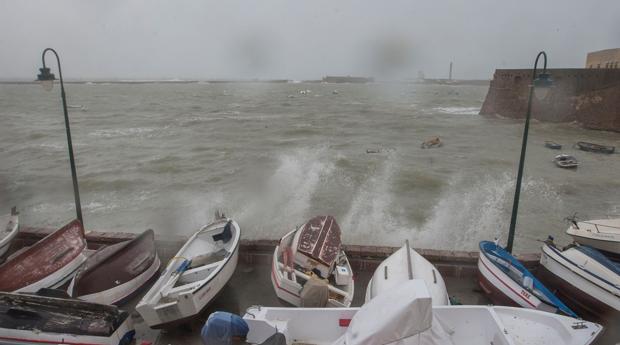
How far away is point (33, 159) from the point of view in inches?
1155

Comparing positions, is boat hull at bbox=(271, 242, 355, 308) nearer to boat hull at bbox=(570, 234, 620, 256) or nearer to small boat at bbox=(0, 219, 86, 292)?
small boat at bbox=(0, 219, 86, 292)

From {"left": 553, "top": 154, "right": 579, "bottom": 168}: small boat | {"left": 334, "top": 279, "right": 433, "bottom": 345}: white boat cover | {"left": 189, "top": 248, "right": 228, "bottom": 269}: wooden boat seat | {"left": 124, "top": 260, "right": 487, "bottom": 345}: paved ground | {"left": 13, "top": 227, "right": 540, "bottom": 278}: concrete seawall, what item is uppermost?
{"left": 334, "top": 279, "right": 433, "bottom": 345}: white boat cover

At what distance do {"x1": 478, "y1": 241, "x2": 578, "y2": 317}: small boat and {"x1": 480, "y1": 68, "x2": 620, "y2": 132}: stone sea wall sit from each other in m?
34.8

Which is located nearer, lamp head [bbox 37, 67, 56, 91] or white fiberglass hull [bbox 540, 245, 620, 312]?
white fiberglass hull [bbox 540, 245, 620, 312]

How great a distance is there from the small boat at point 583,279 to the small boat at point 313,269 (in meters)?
4.26

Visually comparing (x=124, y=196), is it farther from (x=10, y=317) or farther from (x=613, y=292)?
(x=613, y=292)

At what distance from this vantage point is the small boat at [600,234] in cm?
848

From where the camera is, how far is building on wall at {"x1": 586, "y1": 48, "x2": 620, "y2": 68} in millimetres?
53094

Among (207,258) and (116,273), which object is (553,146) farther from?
(116,273)

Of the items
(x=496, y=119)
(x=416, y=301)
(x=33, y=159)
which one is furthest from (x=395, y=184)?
(x=496, y=119)

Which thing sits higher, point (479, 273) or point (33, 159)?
point (479, 273)

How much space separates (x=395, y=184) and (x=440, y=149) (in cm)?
1457

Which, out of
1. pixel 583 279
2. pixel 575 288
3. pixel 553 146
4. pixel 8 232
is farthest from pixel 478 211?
pixel 553 146

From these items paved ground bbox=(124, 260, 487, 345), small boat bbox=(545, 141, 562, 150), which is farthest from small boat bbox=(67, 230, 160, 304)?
small boat bbox=(545, 141, 562, 150)
